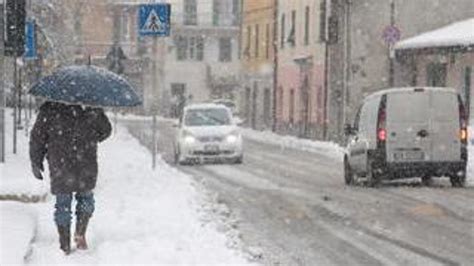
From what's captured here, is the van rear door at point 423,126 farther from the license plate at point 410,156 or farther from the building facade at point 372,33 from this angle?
the building facade at point 372,33

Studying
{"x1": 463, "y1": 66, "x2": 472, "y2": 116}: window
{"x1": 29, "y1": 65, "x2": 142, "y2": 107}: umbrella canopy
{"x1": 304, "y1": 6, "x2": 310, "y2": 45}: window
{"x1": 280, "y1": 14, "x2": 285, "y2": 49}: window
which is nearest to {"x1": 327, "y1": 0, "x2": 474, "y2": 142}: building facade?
{"x1": 463, "y1": 66, "x2": 472, "y2": 116}: window

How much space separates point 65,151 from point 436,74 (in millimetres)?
32449

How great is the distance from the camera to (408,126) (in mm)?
22344

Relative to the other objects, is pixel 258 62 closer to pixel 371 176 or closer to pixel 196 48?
pixel 196 48

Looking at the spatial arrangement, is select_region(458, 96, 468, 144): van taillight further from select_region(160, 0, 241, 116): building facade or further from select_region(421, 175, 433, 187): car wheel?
select_region(160, 0, 241, 116): building facade

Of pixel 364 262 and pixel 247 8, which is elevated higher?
pixel 247 8

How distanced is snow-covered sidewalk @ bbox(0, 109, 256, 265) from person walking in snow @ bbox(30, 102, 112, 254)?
1.50ft

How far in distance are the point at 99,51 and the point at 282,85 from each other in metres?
35.3

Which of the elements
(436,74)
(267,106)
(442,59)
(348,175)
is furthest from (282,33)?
(348,175)

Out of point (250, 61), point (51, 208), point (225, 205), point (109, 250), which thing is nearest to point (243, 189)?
point (225, 205)

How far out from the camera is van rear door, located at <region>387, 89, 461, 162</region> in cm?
2227

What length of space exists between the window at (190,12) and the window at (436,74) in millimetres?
52024

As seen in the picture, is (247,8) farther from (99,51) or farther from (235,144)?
(235,144)

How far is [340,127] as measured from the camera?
162 feet
